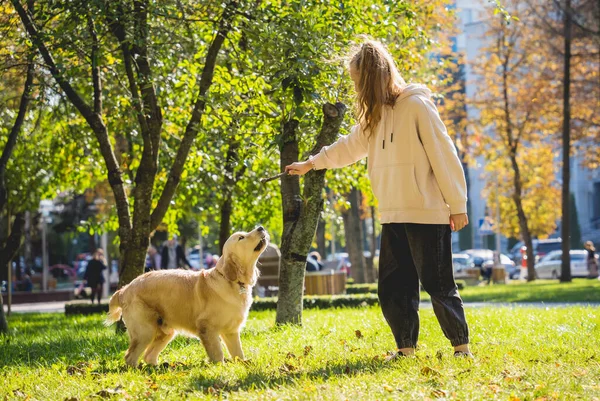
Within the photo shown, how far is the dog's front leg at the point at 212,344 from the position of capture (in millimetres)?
6617

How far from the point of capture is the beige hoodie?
557 cm

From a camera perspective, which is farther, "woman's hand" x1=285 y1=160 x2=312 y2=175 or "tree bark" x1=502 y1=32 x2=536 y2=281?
"tree bark" x1=502 y1=32 x2=536 y2=281

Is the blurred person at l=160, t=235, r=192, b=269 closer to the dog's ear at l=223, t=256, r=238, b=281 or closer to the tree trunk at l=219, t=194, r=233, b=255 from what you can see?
the tree trunk at l=219, t=194, r=233, b=255

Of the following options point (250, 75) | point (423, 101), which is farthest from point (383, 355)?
point (250, 75)

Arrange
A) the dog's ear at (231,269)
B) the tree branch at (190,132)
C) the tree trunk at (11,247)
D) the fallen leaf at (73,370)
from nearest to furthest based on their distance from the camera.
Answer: the fallen leaf at (73,370), the dog's ear at (231,269), the tree branch at (190,132), the tree trunk at (11,247)

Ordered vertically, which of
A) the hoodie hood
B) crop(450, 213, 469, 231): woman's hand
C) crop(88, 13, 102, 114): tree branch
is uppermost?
crop(88, 13, 102, 114): tree branch

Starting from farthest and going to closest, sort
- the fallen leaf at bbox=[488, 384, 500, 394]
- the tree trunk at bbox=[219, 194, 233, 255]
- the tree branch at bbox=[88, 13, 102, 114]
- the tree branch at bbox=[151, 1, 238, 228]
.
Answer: the tree trunk at bbox=[219, 194, 233, 255] < the tree branch at bbox=[151, 1, 238, 228] < the tree branch at bbox=[88, 13, 102, 114] < the fallen leaf at bbox=[488, 384, 500, 394]

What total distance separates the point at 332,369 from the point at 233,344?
4.78 feet

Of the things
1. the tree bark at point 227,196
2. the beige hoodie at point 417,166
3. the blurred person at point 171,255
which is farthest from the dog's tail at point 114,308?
the blurred person at point 171,255

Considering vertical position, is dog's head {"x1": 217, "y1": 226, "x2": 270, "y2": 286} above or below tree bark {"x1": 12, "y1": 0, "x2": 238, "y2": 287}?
below

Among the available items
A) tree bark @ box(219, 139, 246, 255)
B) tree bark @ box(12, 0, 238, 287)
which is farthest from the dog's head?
tree bark @ box(219, 139, 246, 255)

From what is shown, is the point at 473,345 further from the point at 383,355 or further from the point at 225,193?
the point at 225,193

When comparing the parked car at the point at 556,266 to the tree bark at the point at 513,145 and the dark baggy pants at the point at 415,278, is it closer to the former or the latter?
the tree bark at the point at 513,145

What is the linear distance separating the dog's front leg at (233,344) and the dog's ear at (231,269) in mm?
489
